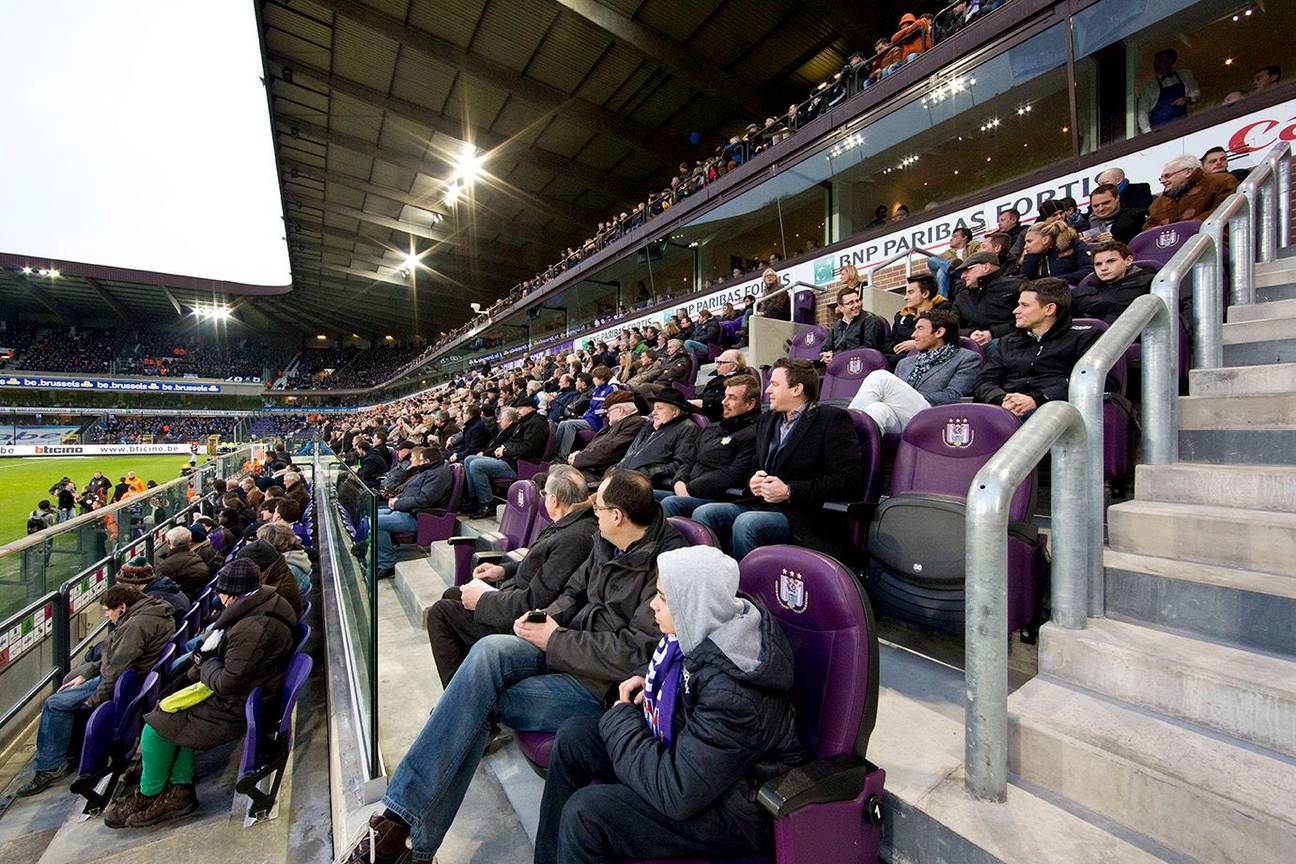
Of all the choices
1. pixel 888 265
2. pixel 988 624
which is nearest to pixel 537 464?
pixel 988 624

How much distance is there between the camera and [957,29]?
25.7 ft

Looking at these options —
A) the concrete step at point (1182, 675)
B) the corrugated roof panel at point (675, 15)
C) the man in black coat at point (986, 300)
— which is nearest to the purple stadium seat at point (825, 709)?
the concrete step at point (1182, 675)

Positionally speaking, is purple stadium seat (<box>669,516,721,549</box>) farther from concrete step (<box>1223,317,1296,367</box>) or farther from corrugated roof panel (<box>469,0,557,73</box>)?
corrugated roof panel (<box>469,0,557,73</box>)

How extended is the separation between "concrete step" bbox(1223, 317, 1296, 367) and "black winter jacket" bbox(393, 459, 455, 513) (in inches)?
210

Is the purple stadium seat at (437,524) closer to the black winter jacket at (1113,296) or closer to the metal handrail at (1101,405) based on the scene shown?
the metal handrail at (1101,405)

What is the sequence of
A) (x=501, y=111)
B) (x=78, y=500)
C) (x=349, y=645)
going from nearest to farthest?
(x=349, y=645) < (x=78, y=500) < (x=501, y=111)

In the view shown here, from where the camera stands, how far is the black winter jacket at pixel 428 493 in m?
5.29

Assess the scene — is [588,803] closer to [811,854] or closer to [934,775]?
[811,854]

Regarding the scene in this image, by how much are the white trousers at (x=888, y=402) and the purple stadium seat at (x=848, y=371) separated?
951 millimetres

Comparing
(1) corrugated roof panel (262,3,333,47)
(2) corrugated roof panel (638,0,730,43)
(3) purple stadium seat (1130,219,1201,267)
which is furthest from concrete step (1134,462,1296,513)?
(1) corrugated roof panel (262,3,333,47)

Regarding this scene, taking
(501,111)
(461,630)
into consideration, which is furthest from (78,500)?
(461,630)

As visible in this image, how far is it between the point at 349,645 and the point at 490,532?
6.05 feet

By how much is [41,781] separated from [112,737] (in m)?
1.10

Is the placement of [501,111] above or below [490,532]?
above
